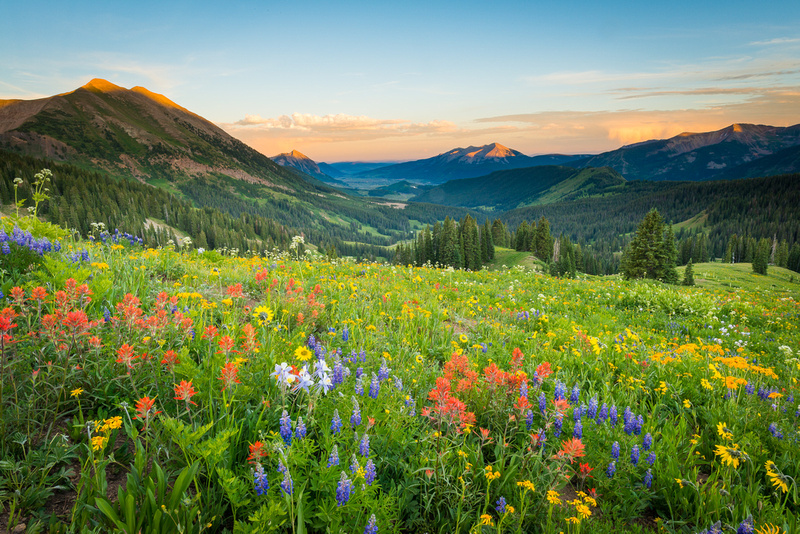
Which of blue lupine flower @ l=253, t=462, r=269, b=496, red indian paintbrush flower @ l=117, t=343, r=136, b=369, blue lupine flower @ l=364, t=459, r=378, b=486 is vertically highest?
red indian paintbrush flower @ l=117, t=343, r=136, b=369

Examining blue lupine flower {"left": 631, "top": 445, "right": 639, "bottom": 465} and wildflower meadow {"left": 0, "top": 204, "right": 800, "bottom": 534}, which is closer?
wildflower meadow {"left": 0, "top": 204, "right": 800, "bottom": 534}

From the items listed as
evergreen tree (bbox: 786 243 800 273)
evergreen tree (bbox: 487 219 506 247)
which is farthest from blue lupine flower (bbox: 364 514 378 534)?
evergreen tree (bbox: 786 243 800 273)

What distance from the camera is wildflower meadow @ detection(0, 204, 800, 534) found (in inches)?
91.4

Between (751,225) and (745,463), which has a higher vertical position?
(745,463)

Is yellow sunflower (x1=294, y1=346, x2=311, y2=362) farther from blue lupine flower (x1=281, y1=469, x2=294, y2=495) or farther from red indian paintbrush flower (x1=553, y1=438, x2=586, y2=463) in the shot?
red indian paintbrush flower (x1=553, y1=438, x2=586, y2=463)

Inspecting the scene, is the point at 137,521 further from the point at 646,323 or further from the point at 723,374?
the point at 646,323

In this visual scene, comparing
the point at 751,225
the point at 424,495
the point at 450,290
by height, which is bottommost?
the point at 751,225

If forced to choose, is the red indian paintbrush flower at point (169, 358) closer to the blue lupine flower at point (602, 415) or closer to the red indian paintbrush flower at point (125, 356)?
the red indian paintbrush flower at point (125, 356)

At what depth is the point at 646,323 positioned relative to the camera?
396 inches

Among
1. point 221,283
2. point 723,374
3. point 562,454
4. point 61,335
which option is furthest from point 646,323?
point 61,335

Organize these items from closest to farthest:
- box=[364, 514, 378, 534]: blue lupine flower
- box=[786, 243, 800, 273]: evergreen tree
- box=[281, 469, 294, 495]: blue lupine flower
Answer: box=[281, 469, 294, 495]: blue lupine flower < box=[364, 514, 378, 534]: blue lupine flower < box=[786, 243, 800, 273]: evergreen tree

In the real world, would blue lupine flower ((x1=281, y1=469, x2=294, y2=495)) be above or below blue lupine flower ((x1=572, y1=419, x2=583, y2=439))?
above

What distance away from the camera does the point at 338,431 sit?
2.82 metres

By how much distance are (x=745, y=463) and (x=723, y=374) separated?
7.48 feet
